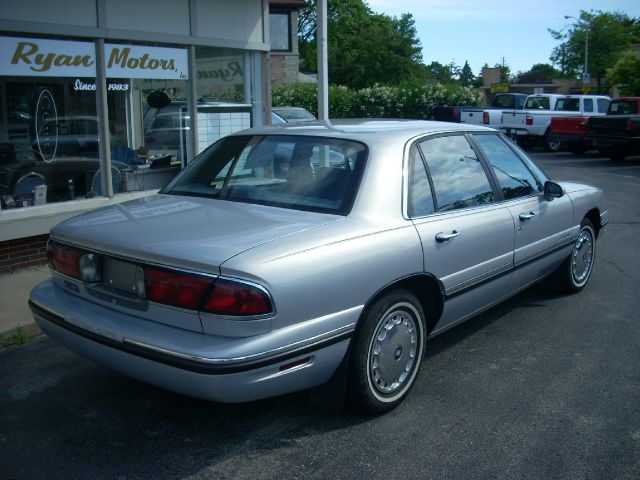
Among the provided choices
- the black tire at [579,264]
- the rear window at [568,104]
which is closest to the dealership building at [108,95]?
the black tire at [579,264]

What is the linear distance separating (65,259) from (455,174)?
249 centimetres

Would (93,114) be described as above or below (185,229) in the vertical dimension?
above

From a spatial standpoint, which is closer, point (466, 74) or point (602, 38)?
point (602, 38)

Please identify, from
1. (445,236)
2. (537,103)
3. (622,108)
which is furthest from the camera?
(537,103)

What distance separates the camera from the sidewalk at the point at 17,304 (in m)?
5.36

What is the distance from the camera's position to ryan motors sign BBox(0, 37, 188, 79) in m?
7.10

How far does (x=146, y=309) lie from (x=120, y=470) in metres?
0.77

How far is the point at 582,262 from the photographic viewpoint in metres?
6.45

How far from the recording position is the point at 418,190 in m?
4.27

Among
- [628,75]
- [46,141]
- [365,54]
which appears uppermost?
[365,54]

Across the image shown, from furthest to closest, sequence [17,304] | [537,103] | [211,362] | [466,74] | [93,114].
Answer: [466,74] < [537,103] < [93,114] < [17,304] < [211,362]

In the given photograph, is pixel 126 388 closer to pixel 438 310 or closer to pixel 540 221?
pixel 438 310

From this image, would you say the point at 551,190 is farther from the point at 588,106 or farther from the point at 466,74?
the point at 466,74

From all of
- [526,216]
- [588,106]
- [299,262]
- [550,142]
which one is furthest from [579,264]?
[588,106]
